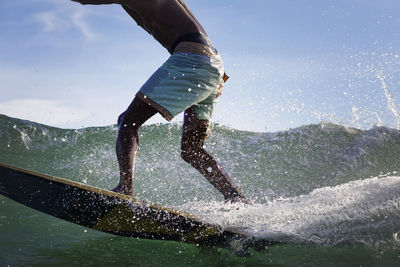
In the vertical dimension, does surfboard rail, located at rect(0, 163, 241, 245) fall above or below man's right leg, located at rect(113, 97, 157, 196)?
below

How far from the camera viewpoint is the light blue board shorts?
88.2 inches

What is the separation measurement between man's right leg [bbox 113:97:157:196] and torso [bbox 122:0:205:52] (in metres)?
0.49

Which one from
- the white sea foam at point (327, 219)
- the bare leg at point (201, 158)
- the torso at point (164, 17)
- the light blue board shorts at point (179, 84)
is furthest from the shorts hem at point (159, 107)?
the white sea foam at point (327, 219)

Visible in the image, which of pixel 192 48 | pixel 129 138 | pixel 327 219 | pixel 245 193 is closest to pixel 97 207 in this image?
pixel 129 138

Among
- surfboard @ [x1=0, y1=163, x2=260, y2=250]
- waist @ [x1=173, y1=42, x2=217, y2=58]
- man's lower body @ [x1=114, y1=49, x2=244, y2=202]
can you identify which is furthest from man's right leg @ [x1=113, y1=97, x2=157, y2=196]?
waist @ [x1=173, y1=42, x2=217, y2=58]

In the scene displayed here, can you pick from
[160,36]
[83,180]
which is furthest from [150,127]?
[160,36]

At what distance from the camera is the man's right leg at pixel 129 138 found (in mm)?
2271

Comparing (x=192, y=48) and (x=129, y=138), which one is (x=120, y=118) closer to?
(x=129, y=138)

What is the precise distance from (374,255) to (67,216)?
182 cm

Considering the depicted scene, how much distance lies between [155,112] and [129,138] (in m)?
0.23

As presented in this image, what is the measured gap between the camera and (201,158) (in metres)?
2.48

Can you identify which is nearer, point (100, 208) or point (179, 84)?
point (100, 208)

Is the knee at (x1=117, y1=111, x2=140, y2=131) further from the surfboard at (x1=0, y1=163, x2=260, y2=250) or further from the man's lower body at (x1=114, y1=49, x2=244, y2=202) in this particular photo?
the surfboard at (x1=0, y1=163, x2=260, y2=250)

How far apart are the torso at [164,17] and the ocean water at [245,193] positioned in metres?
1.20
